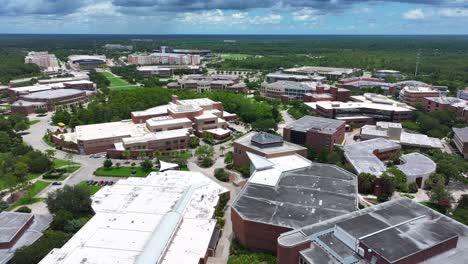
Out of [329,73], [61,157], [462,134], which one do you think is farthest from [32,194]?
[329,73]

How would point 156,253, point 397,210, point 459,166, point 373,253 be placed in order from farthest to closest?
point 459,166
point 397,210
point 156,253
point 373,253

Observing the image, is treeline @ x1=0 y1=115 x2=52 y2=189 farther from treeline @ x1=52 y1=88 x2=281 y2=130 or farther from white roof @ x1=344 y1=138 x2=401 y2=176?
white roof @ x1=344 y1=138 x2=401 y2=176

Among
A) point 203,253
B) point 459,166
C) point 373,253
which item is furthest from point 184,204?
point 459,166

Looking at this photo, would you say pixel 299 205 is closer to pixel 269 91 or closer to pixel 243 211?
pixel 243 211

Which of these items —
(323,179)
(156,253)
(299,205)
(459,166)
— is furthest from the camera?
(459,166)

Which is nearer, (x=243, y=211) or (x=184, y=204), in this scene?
(x=243, y=211)

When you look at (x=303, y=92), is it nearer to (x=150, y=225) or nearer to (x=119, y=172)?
(x=119, y=172)
